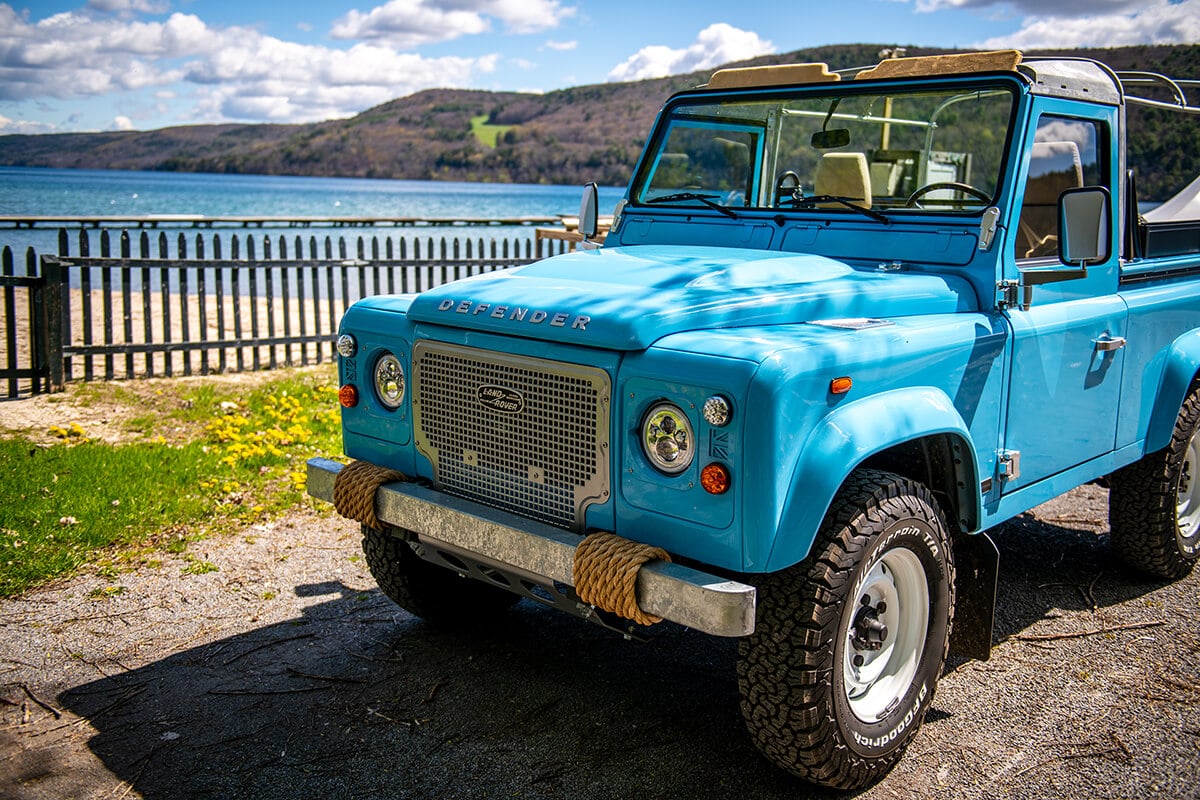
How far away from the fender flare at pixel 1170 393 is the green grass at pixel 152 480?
471 centimetres

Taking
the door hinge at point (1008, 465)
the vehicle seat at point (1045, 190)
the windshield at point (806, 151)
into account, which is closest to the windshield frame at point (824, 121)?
the windshield at point (806, 151)

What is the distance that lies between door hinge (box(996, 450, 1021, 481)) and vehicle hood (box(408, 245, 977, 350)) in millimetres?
581

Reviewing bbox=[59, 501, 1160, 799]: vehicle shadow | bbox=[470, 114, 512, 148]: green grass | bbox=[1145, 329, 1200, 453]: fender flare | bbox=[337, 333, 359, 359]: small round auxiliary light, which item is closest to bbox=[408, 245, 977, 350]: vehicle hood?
bbox=[337, 333, 359, 359]: small round auxiliary light

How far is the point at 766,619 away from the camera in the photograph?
3025mm

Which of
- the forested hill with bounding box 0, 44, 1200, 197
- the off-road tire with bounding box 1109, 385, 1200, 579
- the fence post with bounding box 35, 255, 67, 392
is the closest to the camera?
the off-road tire with bounding box 1109, 385, 1200, 579

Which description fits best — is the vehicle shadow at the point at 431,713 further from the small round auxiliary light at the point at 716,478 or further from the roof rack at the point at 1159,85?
the roof rack at the point at 1159,85

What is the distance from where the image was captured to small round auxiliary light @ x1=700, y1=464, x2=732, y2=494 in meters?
2.83

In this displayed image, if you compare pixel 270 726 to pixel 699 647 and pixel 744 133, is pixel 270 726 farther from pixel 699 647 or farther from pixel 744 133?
pixel 744 133

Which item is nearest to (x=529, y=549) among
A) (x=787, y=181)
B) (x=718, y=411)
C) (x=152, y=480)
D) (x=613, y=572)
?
(x=613, y=572)

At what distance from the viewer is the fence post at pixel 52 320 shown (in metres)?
8.46

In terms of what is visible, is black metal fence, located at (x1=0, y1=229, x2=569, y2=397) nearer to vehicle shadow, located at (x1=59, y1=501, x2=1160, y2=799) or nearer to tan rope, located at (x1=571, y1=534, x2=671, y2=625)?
vehicle shadow, located at (x1=59, y1=501, x2=1160, y2=799)

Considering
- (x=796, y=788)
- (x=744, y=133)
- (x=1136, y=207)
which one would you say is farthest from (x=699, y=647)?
(x=1136, y=207)

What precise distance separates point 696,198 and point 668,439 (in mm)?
2113

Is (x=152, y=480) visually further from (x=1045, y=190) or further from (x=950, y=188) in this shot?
(x=1045, y=190)
